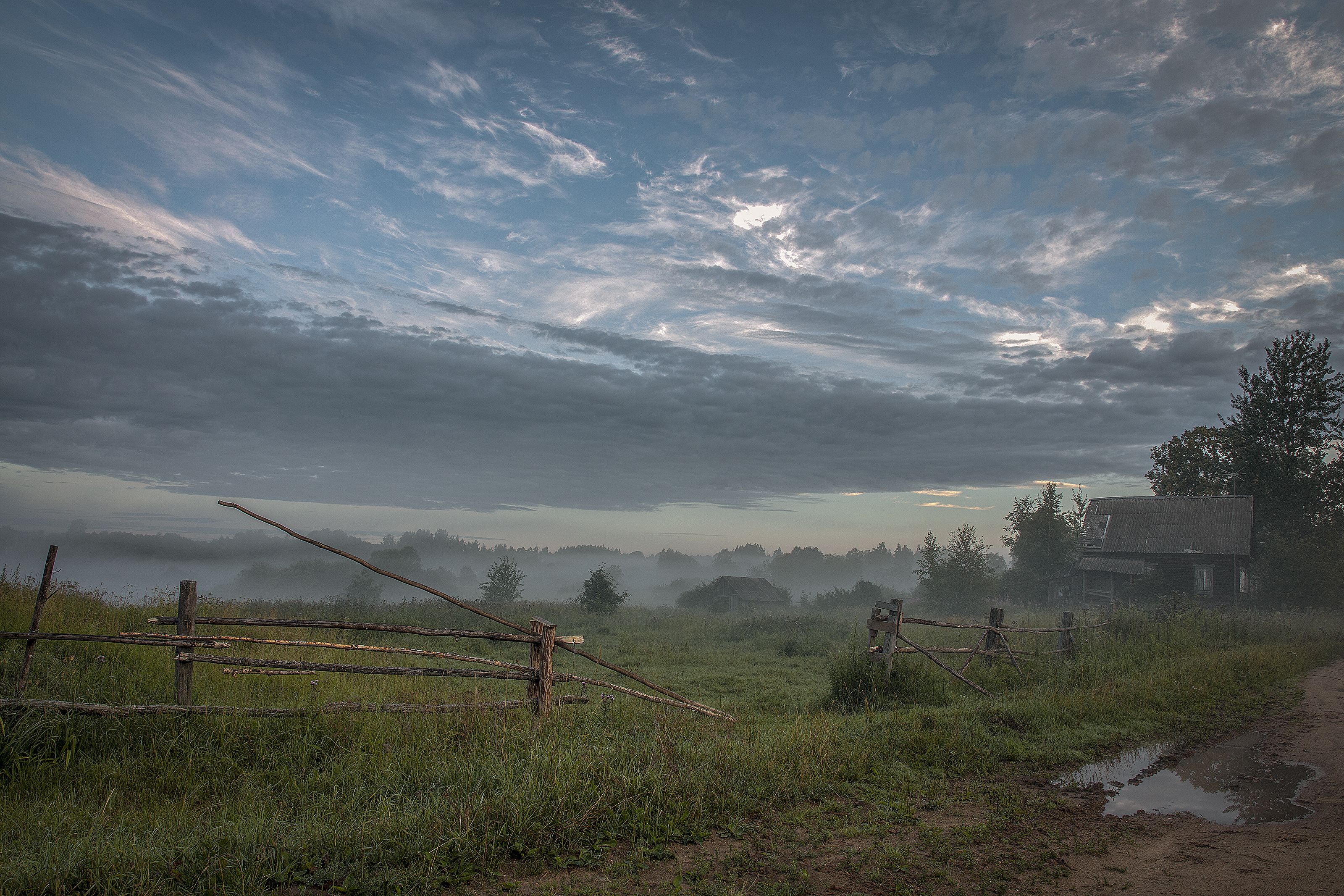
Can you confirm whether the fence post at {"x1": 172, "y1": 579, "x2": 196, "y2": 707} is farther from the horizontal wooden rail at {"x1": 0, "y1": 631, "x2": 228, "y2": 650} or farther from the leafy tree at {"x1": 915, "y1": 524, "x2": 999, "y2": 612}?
the leafy tree at {"x1": 915, "y1": 524, "x2": 999, "y2": 612}

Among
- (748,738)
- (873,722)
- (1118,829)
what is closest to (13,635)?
(748,738)

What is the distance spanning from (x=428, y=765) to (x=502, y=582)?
36227 mm

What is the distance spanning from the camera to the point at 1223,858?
488cm

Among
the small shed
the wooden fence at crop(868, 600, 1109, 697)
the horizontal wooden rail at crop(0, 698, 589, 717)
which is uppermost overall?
the wooden fence at crop(868, 600, 1109, 697)

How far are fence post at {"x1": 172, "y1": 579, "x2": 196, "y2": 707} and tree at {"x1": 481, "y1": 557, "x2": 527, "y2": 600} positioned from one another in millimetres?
33762

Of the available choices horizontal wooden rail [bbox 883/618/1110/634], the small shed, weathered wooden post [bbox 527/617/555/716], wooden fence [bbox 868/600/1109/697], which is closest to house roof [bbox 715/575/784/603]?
the small shed

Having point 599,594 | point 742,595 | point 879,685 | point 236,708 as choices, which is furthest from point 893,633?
point 742,595

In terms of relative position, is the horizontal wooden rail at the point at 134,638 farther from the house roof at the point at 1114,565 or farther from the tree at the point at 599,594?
the house roof at the point at 1114,565

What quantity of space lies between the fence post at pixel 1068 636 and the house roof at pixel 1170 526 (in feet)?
88.1

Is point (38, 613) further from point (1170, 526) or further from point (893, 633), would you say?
point (1170, 526)

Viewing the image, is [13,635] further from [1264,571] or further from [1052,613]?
[1264,571]

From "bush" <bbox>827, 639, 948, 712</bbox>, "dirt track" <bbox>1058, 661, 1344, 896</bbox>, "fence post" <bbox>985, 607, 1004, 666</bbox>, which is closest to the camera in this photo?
"dirt track" <bbox>1058, 661, 1344, 896</bbox>

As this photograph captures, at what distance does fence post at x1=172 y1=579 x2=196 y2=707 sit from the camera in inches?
252

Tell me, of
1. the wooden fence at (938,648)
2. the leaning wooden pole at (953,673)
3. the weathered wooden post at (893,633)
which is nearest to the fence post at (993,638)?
the wooden fence at (938,648)
